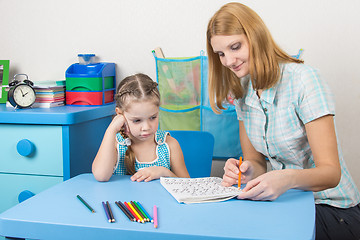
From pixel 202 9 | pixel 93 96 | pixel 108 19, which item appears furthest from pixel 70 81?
pixel 202 9

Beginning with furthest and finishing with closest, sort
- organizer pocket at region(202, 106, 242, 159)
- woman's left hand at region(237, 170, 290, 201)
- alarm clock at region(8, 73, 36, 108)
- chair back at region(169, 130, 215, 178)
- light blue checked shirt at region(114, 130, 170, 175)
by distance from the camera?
organizer pocket at region(202, 106, 242, 159) < alarm clock at region(8, 73, 36, 108) < chair back at region(169, 130, 215, 178) < light blue checked shirt at region(114, 130, 170, 175) < woman's left hand at region(237, 170, 290, 201)

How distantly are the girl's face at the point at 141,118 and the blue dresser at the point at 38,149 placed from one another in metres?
0.43

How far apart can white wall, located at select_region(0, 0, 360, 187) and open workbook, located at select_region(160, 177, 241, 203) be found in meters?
1.06

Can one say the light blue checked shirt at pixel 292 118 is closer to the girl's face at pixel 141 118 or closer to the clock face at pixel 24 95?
the girl's face at pixel 141 118

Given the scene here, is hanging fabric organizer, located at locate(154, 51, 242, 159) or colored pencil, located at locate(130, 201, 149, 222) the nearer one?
colored pencil, located at locate(130, 201, 149, 222)

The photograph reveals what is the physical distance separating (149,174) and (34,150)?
0.79m

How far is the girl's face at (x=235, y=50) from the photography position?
4.57 feet

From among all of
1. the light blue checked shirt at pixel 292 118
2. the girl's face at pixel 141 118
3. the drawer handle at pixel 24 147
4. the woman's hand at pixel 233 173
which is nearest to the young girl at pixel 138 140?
the girl's face at pixel 141 118

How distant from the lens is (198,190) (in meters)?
1.14

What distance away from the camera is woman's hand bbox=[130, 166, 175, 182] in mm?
1286

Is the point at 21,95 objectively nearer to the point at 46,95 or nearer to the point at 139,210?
the point at 46,95

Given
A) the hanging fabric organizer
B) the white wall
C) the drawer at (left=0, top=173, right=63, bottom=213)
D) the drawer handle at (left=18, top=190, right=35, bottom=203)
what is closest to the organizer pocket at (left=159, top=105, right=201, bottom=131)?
the hanging fabric organizer

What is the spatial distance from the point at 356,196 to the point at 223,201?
0.68 meters

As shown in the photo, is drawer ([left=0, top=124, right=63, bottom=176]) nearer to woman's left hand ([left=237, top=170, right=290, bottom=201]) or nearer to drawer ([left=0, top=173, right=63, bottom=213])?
drawer ([left=0, top=173, right=63, bottom=213])
